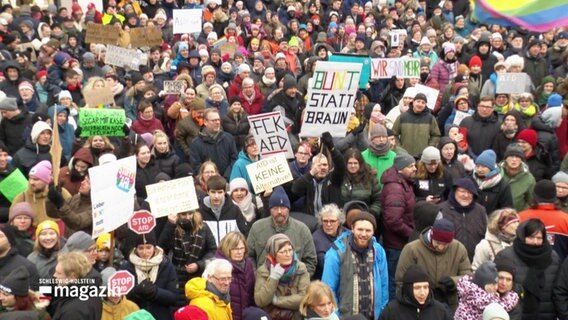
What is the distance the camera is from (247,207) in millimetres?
8758

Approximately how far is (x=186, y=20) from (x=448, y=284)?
10.3 meters

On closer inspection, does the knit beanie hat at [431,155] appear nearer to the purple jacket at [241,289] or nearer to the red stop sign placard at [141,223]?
the purple jacket at [241,289]

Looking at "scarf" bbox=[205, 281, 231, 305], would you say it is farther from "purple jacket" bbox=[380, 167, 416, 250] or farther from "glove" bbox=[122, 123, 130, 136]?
"glove" bbox=[122, 123, 130, 136]

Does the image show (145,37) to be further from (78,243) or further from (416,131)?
(78,243)

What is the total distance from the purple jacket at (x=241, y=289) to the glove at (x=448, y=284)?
53.6 inches

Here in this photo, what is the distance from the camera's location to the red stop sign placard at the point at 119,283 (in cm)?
640

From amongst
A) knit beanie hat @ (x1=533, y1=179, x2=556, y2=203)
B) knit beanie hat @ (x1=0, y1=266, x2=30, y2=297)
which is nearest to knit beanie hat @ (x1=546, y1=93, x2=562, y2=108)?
knit beanie hat @ (x1=533, y1=179, x2=556, y2=203)

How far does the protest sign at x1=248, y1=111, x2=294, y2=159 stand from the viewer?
32.1 ft

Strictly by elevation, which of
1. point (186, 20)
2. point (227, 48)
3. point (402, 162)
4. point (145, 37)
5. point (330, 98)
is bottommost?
point (227, 48)

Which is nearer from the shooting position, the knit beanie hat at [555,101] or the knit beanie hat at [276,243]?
the knit beanie hat at [276,243]

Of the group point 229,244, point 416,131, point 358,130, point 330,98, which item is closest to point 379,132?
point 330,98

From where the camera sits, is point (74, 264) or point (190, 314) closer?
point (190, 314)

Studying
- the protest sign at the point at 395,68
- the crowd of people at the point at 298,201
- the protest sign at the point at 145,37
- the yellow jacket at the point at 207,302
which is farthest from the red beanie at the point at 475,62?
the yellow jacket at the point at 207,302

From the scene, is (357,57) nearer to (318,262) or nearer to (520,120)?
(520,120)
